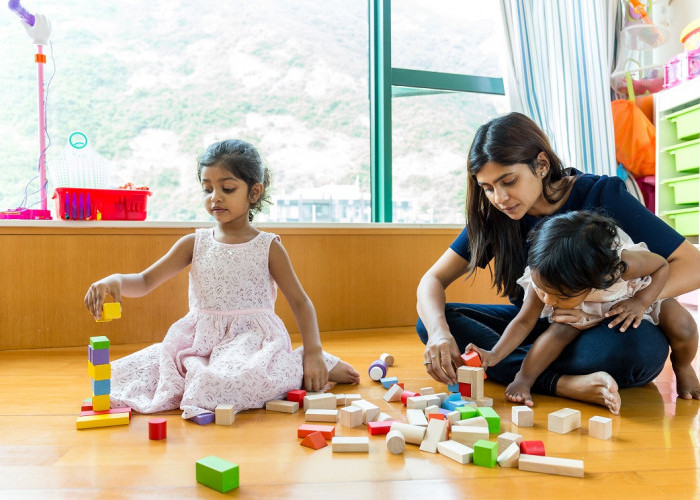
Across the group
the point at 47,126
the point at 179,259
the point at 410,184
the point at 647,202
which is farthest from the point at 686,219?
the point at 47,126

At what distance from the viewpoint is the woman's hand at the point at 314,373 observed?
146cm

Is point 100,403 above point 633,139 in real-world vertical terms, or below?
below

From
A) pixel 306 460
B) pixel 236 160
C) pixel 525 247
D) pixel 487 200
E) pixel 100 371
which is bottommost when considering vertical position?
pixel 306 460

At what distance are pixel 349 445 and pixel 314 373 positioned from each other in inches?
17.4

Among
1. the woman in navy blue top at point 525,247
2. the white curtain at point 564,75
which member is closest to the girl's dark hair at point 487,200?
the woman in navy blue top at point 525,247

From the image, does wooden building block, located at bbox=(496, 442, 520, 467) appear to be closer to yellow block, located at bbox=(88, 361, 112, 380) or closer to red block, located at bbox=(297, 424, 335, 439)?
red block, located at bbox=(297, 424, 335, 439)

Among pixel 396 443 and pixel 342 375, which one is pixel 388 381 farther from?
pixel 396 443

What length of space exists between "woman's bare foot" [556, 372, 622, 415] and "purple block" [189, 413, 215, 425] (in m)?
0.77

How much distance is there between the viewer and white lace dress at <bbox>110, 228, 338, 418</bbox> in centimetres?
131

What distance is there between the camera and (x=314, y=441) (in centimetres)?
106

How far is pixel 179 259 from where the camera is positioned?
1604 mm

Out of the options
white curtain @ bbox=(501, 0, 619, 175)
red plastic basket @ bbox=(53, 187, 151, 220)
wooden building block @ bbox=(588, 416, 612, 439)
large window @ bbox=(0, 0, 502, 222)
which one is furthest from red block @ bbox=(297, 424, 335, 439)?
white curtain @ bbox=(501, 0, 619, 175)

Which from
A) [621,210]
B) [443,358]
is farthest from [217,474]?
[621,210]

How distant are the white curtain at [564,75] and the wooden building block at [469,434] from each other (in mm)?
1774
